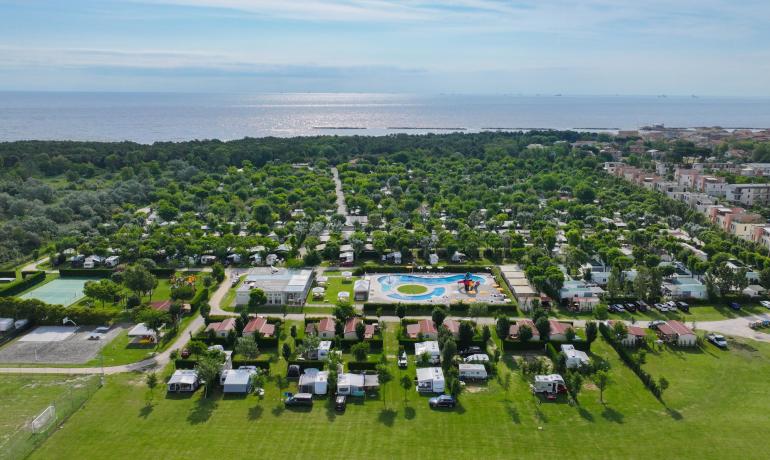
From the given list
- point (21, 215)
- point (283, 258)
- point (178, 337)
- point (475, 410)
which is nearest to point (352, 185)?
point (283, 258)

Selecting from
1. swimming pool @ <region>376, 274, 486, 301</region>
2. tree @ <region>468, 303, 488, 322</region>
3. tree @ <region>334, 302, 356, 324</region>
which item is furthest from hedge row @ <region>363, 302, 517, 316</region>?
tree @ <region>334, 302, 356, 324</region>

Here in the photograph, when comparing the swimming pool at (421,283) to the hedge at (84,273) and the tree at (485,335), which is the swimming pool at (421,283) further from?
the hedge at (84,273)

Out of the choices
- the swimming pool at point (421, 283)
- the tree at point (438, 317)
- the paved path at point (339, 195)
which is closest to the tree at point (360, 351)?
the tree at point (438, 317)

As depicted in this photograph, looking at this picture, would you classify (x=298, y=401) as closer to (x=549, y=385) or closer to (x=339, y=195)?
(x=549, y=385)

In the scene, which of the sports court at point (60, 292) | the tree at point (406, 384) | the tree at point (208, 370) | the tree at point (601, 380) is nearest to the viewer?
the tree at point (601, 380)

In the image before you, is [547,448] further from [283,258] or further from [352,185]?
[352,185]
